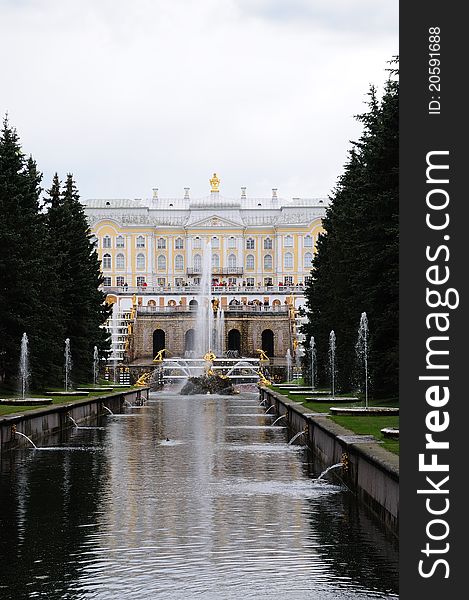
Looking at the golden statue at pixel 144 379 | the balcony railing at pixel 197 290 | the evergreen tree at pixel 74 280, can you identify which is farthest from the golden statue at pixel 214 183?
the evergreen tree at pixel 74 280

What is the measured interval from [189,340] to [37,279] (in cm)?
5095

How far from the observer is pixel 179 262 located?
360 feet

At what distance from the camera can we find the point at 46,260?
34.5m

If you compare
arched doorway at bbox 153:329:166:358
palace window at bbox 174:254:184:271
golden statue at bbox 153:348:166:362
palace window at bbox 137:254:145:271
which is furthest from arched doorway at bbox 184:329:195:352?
palace window at bbox 174:254:184:271

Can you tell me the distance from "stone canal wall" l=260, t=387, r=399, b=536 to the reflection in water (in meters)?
0.20

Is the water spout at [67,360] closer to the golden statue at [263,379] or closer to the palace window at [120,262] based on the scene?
the golden statue at [263,379]

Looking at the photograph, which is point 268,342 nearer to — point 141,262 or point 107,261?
point 141,262

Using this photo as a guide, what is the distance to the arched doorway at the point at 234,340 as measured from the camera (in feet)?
270

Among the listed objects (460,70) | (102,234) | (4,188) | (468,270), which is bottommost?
(468,270)

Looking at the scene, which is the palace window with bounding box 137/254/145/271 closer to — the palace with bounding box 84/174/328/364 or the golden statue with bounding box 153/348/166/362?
the palace with bounding box 84/174/328/364

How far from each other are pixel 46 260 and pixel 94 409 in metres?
8.29

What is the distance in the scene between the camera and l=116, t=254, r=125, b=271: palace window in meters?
108

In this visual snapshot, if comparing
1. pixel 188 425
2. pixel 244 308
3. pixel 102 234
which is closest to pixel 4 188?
pixel 188 425

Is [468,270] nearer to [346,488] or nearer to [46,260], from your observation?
[346,488]
